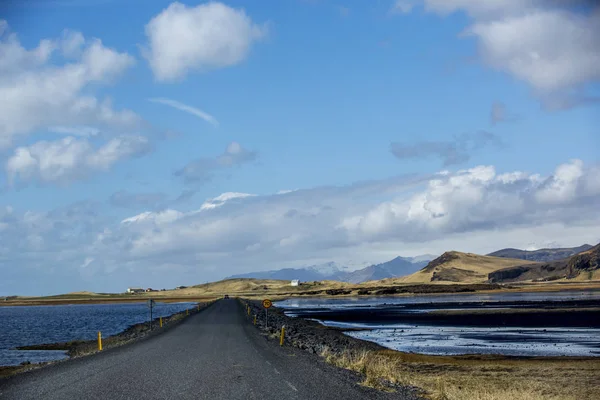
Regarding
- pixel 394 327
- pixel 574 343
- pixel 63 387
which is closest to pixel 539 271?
pixel 394 327

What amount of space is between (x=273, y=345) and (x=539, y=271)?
586 ft

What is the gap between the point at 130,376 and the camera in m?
18.4

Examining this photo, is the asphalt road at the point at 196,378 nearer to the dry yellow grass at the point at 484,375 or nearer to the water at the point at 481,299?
the dry yellow grass at the point at 484,375

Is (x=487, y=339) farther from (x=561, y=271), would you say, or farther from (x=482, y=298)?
(x=561, y=271)

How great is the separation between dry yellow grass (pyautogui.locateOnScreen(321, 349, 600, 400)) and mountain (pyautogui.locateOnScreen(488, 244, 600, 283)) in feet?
493

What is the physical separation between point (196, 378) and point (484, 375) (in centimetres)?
1127

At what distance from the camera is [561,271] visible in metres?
180

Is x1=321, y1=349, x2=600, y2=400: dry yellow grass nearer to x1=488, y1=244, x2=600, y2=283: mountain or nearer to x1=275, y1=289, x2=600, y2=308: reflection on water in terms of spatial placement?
x1=275, y1=289, x2=600, y2=308: reflection on water

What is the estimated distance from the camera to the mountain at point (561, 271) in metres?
166

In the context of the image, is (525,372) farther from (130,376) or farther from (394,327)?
(394,327)

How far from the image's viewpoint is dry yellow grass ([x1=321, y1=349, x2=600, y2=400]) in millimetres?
16797

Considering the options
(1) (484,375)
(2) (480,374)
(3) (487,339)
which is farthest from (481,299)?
(1) (484,375)

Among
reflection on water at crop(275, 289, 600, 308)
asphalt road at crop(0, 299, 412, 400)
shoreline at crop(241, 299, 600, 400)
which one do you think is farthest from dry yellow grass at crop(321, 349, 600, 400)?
reflection on water at crop(275, 289, 600, 308)

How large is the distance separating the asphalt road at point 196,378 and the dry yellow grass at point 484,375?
3.94ft
